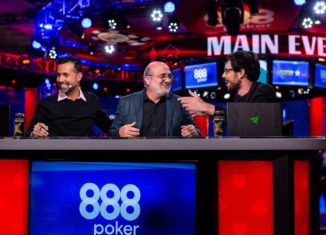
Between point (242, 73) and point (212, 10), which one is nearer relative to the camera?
point (242, 73)

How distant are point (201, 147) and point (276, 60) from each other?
7607 mm

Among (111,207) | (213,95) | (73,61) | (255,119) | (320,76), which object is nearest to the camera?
(111,207)

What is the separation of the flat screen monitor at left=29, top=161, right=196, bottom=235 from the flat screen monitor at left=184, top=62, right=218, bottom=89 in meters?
7.48

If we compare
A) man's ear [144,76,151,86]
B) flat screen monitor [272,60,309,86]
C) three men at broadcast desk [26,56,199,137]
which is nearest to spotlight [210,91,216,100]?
flat screen monitor [272,60,309,86]

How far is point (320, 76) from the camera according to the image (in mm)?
9656

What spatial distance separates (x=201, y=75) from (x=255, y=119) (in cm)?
753

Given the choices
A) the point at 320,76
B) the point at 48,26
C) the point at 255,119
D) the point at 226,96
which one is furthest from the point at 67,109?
the point at 226,96

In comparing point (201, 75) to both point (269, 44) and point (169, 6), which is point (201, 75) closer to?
point (269, 44)

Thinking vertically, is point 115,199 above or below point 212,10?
below

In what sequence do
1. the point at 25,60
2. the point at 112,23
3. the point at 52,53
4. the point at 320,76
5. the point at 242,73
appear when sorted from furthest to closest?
the point at 25,60
the point at 52,53
the point at 320,76
the point at 112,23
the point at 242,73

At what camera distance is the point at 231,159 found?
2.23 meters

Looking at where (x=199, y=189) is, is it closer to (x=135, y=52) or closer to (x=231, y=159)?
→ (x=231, y=159)

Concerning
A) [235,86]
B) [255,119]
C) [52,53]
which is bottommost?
[255,119]

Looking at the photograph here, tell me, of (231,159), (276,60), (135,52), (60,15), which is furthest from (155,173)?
(135,52)
